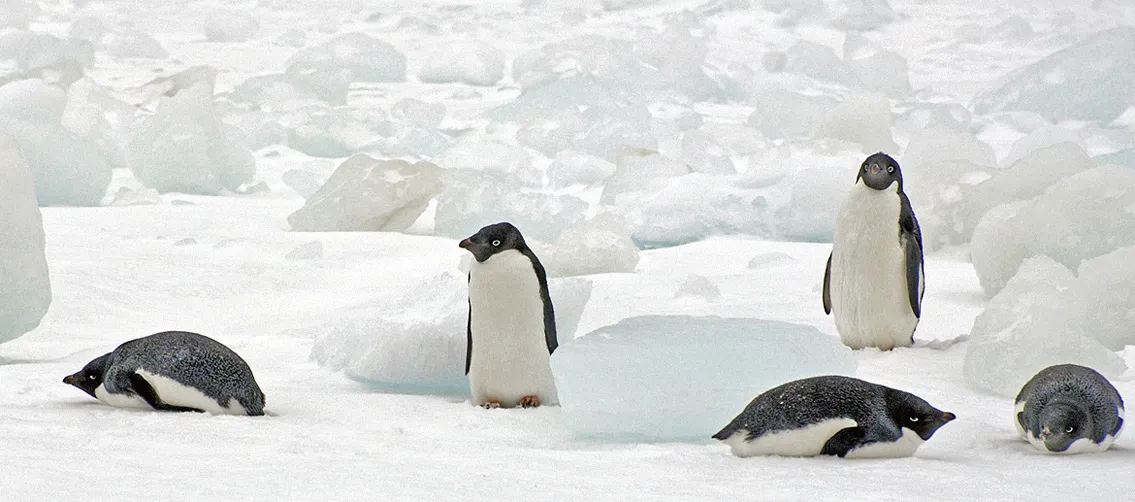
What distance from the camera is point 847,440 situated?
7.44 ft

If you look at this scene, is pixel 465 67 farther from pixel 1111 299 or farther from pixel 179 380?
pixel 179 380

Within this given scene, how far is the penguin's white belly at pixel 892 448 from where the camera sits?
7.46ft

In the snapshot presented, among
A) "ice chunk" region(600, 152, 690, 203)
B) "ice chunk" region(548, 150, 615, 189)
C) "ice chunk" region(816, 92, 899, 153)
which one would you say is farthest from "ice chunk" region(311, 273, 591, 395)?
"ice chunk" region(816, 92, 899, 153)

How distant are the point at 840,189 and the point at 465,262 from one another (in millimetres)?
2243

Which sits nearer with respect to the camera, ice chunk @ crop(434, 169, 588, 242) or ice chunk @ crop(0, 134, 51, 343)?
ice chunk @ crop(0, 134, 51, 343)

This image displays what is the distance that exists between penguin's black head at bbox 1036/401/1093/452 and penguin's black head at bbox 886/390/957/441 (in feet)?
0.65

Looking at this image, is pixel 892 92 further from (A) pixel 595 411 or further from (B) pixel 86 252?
(A) pixel 595 411

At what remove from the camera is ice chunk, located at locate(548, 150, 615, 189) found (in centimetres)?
830

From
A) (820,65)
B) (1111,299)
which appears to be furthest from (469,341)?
(820,65)

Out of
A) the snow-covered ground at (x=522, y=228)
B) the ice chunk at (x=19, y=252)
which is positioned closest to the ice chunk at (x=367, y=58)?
the snow-covered ground at (x=522, y=228)

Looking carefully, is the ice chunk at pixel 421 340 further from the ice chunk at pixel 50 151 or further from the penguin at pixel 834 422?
the ice chunk at pixel 50 151

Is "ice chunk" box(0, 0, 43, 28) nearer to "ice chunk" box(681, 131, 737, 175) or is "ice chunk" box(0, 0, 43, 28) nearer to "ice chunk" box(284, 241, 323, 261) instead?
"ice chunk" box(681, 131, 737, 175)

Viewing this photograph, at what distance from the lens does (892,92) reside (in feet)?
38.6

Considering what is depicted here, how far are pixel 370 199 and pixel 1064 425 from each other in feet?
15.8
